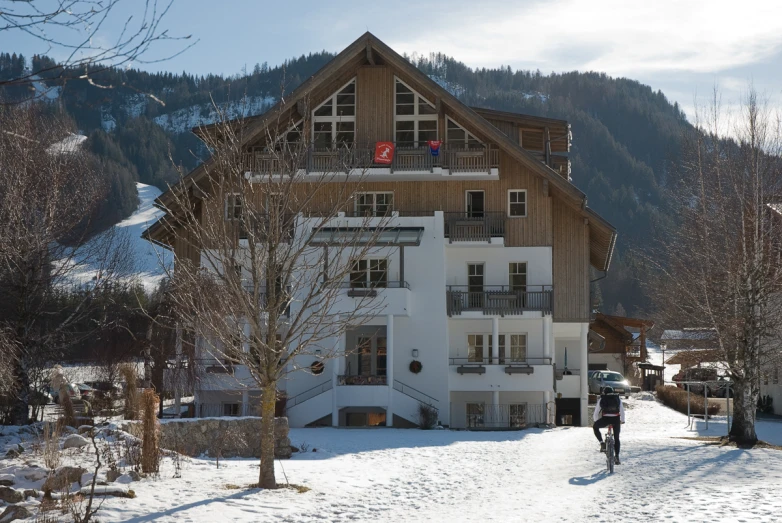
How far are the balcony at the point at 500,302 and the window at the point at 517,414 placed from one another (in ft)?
12.3

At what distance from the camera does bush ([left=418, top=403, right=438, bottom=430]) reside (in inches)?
1320

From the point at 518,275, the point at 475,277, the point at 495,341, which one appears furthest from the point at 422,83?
the point at 495,341

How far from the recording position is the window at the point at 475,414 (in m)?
37.3

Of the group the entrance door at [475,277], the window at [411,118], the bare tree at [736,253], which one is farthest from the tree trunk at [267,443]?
the window at [411,118]

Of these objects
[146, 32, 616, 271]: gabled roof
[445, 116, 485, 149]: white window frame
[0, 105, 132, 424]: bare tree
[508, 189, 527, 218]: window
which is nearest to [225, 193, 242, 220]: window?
[0, 105, 132, 424]: bare tree

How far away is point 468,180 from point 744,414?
15372mm

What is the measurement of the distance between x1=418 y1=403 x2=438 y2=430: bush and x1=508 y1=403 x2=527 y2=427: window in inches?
177

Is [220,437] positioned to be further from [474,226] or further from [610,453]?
[474,226]

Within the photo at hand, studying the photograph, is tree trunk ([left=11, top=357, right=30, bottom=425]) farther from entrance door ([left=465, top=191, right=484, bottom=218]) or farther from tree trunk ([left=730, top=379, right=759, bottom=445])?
entrance door ([left=465, top=191, right=484, bottom=218])

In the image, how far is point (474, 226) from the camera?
37875 mm

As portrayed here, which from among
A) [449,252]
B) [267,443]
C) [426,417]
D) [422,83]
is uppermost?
[422,83]

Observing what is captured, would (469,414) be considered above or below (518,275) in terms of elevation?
below

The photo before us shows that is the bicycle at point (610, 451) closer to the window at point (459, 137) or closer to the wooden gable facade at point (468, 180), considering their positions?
the wooden gable facade at point (468, 180)

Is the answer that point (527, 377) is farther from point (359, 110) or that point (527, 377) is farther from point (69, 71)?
point (69, 71)
